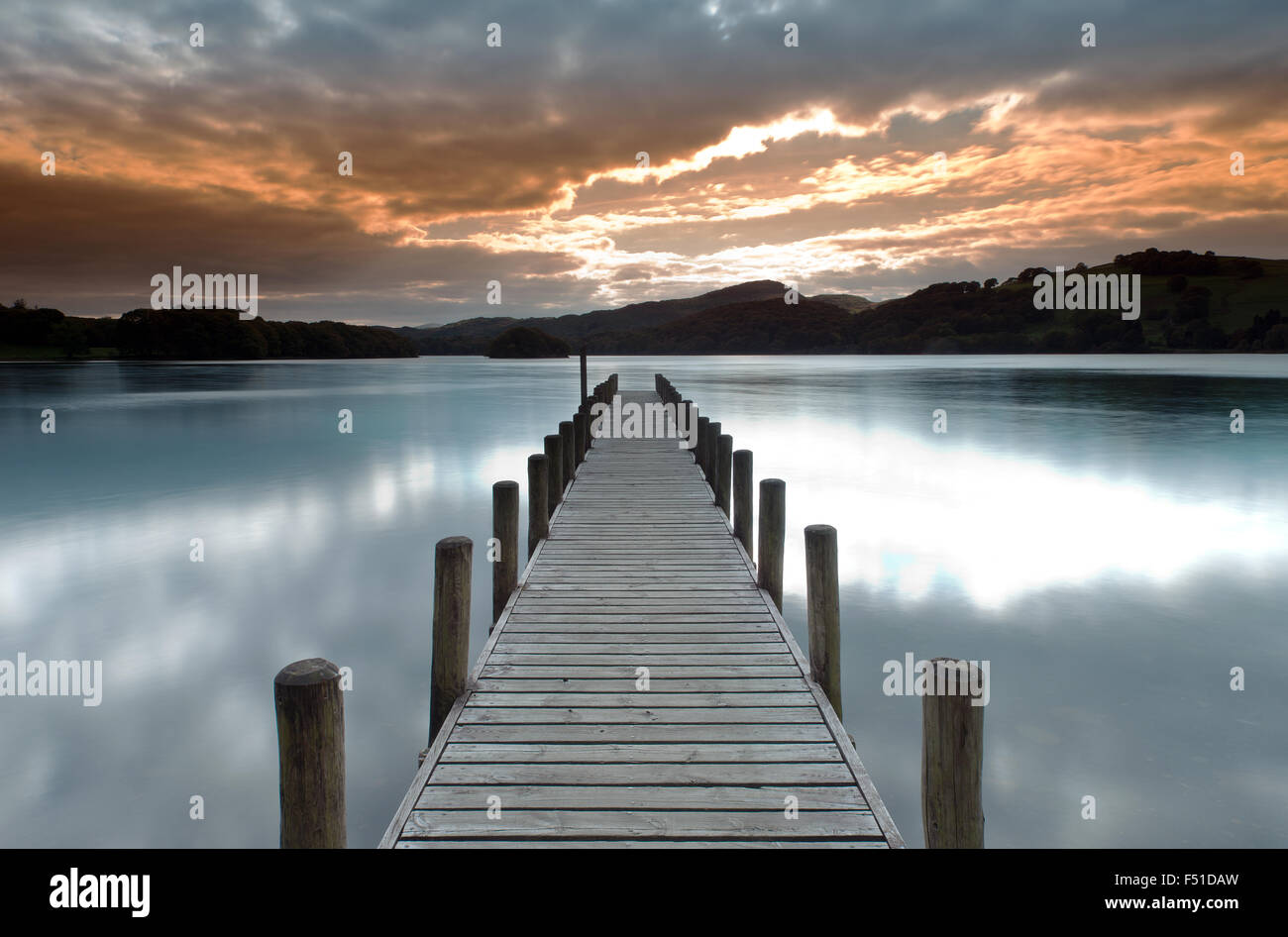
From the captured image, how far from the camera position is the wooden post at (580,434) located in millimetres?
12630

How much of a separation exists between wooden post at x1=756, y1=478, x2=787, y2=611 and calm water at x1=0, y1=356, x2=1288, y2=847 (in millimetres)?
1303

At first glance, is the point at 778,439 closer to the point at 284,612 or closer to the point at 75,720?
the point at 284,612

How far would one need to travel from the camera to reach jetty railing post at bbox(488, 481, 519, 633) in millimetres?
6055

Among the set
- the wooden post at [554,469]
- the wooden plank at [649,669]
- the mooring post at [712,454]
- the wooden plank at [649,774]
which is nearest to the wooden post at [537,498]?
the wooden post at [554,469]

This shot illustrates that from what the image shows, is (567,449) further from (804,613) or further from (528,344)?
(528,344)

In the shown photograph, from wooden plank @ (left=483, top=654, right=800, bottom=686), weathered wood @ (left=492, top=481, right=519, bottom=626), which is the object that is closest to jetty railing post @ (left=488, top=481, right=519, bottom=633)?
weathered wood @ (left=492, top=481, right=519, bottom=626)

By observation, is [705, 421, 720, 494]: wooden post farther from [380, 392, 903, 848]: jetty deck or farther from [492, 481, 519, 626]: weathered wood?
[492, 481, 519, 626]: weathered wood

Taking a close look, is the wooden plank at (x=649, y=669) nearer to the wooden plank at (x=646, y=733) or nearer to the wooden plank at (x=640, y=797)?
the wooden plank at (x=646, y=733)

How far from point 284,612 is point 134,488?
10623 millimetres

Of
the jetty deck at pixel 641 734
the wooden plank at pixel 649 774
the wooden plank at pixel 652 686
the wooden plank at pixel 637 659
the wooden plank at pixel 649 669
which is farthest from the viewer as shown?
the wooden plank at pixel 637 659

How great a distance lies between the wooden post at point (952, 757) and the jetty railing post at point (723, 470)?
6521mm

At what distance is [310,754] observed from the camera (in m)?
2.65
